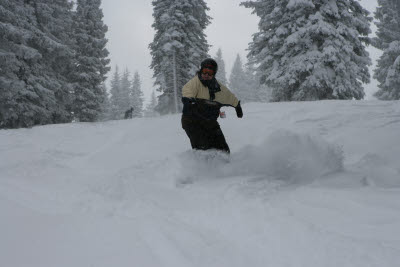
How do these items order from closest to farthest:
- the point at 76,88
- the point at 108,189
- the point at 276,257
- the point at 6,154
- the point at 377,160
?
the point at 276,257 < the point at 108,189 < the point at 377,160 < the point at 6,154 < the point at 76,88

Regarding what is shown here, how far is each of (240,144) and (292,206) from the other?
387cm

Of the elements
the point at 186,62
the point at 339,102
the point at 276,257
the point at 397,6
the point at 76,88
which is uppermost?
the point at 397,6

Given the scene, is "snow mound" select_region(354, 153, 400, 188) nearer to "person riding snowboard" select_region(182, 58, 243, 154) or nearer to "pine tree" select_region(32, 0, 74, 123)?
"person riding snowboard" select_region(182, 58, 243, 154)

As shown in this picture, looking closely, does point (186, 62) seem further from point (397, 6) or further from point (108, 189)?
point (108, 189)

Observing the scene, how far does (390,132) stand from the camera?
559 cm

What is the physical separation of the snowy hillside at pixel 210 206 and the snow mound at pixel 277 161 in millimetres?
14

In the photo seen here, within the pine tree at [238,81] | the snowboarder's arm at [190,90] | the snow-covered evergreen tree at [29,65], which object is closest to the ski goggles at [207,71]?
the snowboarder's arm at [190,90]

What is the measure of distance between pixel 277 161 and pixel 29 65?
563 inches

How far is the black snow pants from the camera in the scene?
181 inches

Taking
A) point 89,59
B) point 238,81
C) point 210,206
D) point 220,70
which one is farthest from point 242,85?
point 210,206

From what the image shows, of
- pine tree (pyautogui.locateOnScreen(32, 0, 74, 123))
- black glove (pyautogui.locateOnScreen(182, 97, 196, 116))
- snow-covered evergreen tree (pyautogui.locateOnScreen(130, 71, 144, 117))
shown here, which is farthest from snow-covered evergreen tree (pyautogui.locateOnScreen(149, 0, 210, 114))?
snow-covered evergreen tree (pyautogui.locateOnScreen(130, 71, 144, 117))

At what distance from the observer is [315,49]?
1350 cm

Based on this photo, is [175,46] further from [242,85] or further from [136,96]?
[136,96]

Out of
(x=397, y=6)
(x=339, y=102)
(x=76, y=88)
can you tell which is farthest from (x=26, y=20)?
(x=397, y=6)
